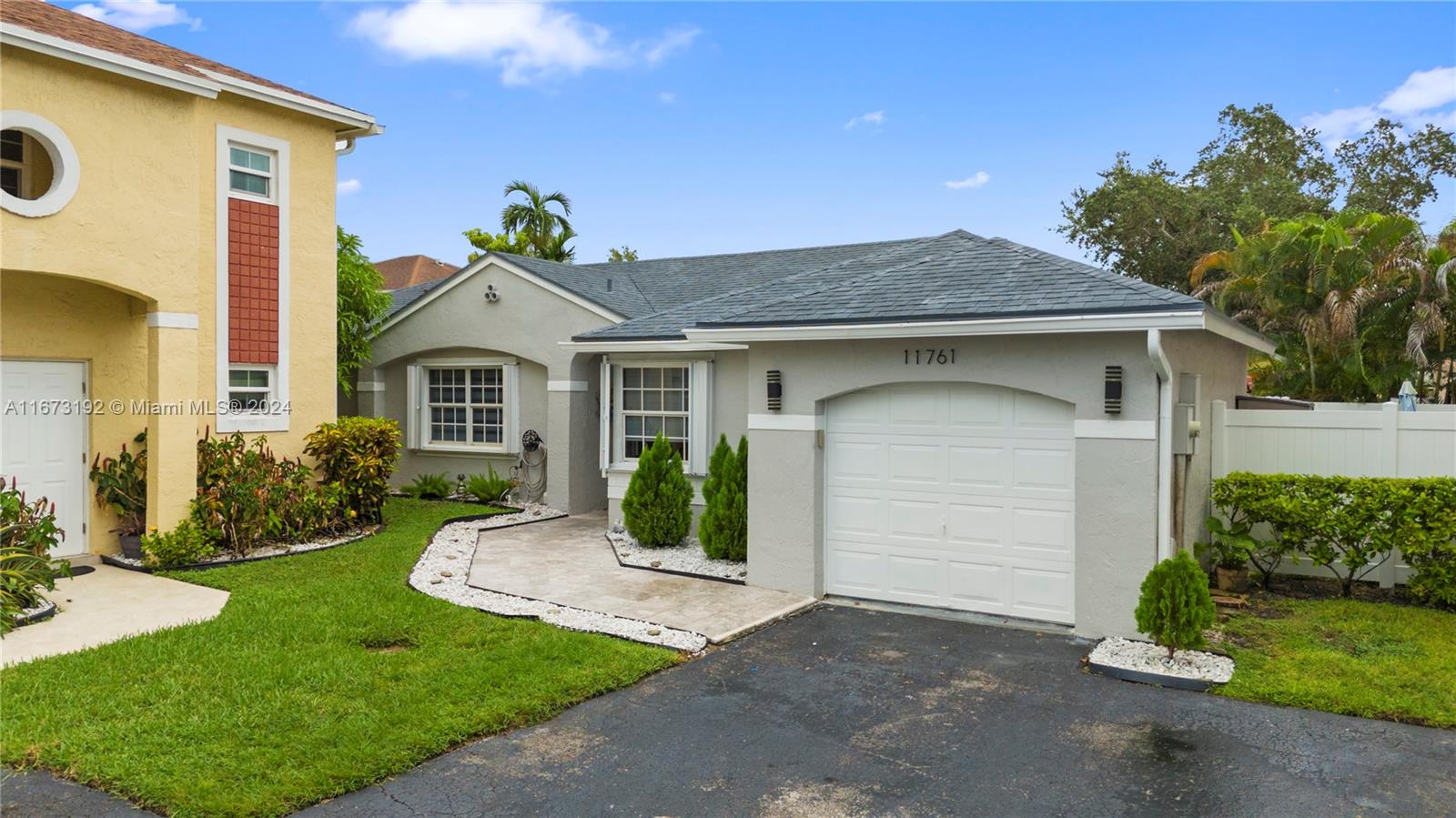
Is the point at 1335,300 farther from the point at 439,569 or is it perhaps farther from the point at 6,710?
the point at 6,710

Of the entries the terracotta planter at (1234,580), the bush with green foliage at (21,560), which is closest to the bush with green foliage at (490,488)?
the bush with green foliage at (21,560)

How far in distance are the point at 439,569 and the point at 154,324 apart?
14.3 feet

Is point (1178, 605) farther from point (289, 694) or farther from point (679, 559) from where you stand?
point (289, 694)

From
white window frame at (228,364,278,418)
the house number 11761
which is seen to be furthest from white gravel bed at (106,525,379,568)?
the house number 11761

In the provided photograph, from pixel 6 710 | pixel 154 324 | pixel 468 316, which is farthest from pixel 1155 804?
pixel 468 316

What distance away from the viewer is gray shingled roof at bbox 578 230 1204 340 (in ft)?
25.2

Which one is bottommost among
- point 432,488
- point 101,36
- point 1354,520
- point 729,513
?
point 432,488

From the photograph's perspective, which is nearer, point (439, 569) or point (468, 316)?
point (439, 569)

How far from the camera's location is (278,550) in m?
11.4

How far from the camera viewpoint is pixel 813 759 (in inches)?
211

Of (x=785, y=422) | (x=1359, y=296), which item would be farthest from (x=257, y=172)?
(x=1359, y=296)

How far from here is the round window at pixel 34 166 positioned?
901cm

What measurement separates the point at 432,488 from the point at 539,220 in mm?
16749

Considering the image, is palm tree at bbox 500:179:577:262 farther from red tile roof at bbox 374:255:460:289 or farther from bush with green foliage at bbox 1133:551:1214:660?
bush with green foliage at bbox 1133:551:1214:660
